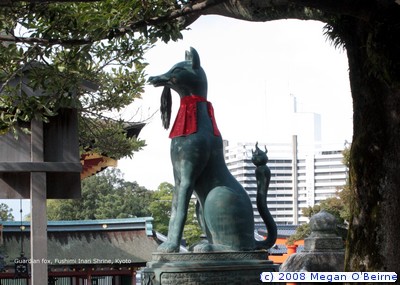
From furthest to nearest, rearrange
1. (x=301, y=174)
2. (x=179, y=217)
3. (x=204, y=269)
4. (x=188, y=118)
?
(x=301, y=174) → (x=188, y=118) → (x=179, y=217) → (x=204, y=269)

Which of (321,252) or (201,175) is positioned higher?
(201,175)

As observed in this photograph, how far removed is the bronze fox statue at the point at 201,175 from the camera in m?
9.20

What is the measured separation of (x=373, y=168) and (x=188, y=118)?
2.46 meters

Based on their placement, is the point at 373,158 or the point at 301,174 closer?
the point at 373,158

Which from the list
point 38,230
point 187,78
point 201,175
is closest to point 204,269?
point 201,175

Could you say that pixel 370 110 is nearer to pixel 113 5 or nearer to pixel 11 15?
pixel 113 5

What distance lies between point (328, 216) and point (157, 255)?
3.60 m

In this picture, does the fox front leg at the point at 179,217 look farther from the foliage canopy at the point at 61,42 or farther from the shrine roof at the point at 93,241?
the shrine roof at the point at 93,241

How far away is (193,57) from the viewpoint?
9484 millimetres

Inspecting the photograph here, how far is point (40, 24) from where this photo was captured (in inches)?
352

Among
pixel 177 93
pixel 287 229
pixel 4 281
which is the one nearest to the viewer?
A: pixel 177 93

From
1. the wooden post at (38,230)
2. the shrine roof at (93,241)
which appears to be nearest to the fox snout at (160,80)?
the wooden post at (38,230)

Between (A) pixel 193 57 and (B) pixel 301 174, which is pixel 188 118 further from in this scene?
(B) pixel 301 174

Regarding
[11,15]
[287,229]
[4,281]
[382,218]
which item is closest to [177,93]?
[11,15]
